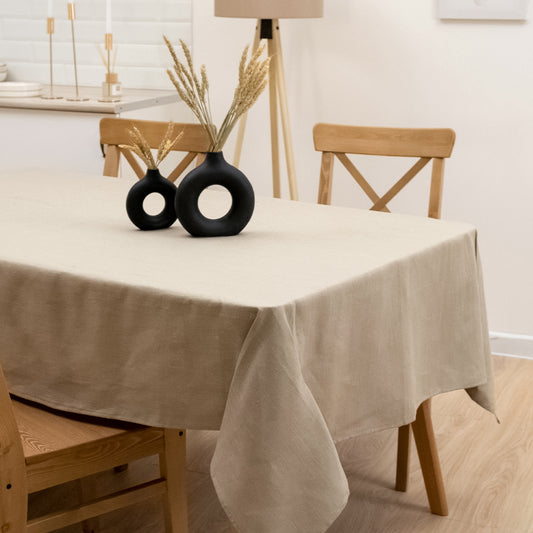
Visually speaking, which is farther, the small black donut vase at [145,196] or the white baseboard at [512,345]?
the white baseboard at [512,345]

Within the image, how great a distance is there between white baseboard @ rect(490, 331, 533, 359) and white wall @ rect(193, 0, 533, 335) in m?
0.03

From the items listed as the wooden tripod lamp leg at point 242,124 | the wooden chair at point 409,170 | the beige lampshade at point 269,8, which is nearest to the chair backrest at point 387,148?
the wooden chair at point 409,170

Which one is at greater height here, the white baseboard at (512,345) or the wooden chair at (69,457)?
the wooden chair at (69,457)

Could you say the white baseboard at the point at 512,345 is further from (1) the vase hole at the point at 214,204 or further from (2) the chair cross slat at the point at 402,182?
(1) the vase hole at the point at 214,204

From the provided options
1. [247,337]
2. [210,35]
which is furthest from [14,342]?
[210,35]

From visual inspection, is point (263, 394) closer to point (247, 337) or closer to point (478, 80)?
point (247, 337)

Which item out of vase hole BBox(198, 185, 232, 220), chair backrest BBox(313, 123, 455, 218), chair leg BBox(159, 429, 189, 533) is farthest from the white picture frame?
chair leg BBox(159, 429, 189, 533)

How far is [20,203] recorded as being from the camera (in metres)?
2.39

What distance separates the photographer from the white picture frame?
338 centimetres

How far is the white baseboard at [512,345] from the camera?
3605 millimetres

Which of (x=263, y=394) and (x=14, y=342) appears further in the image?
(x=14, y=342)

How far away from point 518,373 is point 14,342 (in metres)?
2.15

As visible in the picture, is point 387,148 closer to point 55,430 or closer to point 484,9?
point 484,9

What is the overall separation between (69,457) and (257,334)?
445 mm
